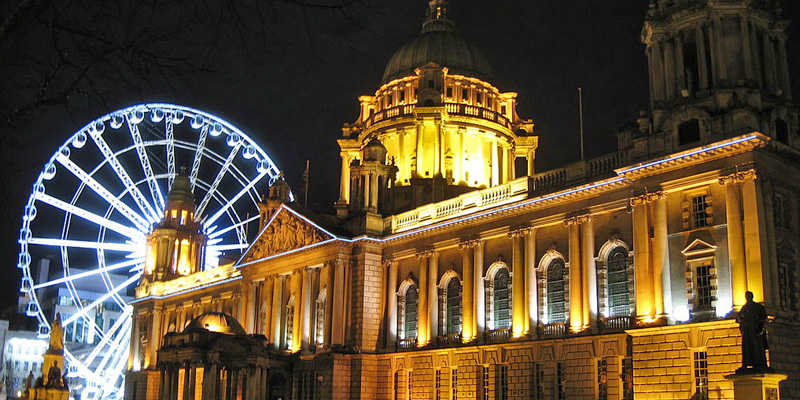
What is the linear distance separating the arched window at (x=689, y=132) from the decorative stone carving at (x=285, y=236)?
2434 cm

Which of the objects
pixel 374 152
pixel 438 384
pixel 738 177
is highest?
pixel 374 152

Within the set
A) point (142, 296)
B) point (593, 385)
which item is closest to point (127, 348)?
point (142, 296)

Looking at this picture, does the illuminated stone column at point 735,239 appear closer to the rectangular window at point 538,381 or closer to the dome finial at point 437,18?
the rectangular window at point 538,381

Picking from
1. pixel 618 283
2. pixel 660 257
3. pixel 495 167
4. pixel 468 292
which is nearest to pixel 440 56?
pixel 495 167

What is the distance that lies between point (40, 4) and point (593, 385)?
33.4 metres

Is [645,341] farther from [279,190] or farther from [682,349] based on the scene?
[279,190]

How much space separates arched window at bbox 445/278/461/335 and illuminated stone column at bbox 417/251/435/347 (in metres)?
1.21

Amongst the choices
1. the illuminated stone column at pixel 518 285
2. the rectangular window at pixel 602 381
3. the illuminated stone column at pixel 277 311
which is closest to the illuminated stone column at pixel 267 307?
the illuminated stone column at pixel 277 311

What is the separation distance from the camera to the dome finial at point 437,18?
73.4 m

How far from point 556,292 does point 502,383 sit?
5499 millimetres

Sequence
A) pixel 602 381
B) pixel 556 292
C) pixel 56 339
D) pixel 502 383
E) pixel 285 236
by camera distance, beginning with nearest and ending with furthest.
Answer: pixel 602 381, pixel 556 292, pixel 502 383, pixel 56 339, pixel 285 236

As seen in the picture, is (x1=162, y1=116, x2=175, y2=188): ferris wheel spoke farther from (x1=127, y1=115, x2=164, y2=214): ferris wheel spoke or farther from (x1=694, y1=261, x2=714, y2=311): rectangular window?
(x1=694, y1=261, x2=714, y2=311): rectangular window

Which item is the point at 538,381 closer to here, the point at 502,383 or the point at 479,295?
the point at 502,383

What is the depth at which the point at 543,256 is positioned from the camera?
142 ft
